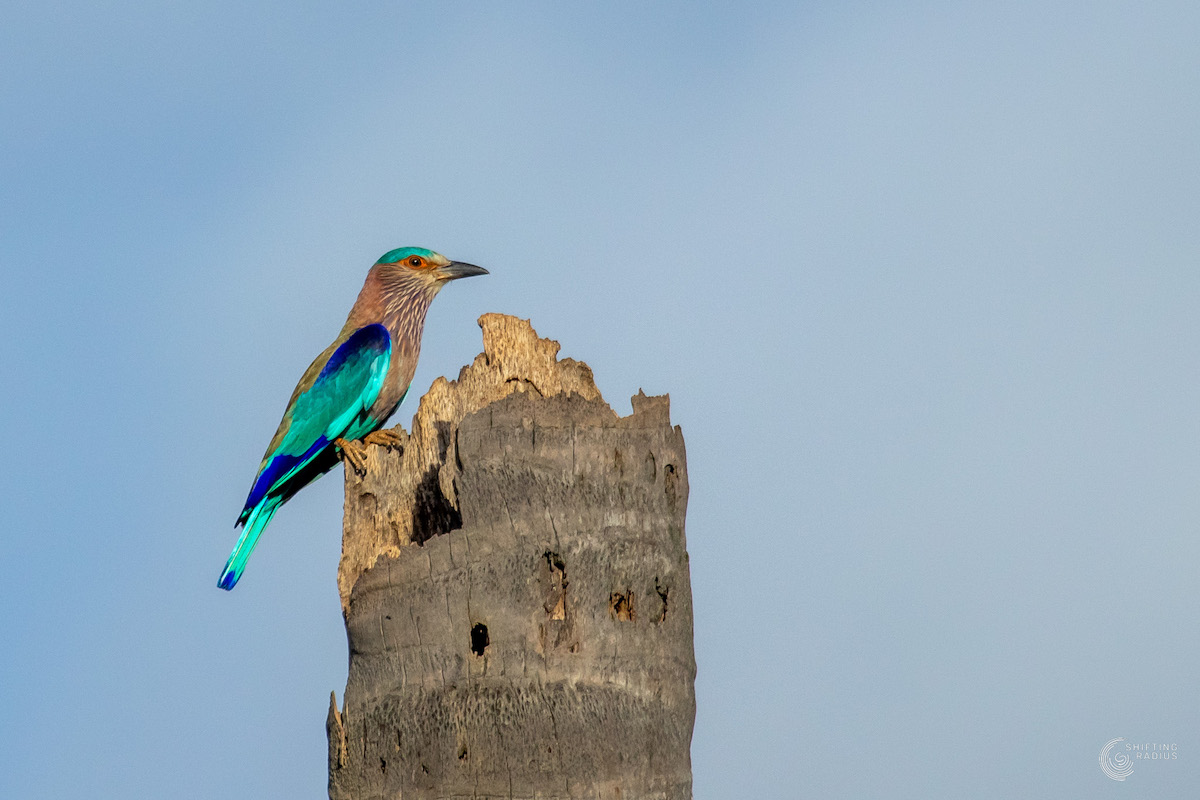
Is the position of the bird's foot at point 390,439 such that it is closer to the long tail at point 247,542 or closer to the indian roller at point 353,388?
the indian roller at point 353,388

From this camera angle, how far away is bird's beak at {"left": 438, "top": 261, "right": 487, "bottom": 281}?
883 centimetres

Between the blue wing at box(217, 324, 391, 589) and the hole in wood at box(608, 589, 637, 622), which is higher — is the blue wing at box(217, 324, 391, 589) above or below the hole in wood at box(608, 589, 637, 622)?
above

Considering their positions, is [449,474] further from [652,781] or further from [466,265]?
[466,265]

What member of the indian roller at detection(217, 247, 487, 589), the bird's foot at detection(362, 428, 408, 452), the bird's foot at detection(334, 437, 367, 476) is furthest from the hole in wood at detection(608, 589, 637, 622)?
the indian roller at detection(217, 247, 487, 589)

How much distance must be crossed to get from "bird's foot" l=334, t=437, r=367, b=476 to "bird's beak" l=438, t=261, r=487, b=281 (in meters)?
1.69

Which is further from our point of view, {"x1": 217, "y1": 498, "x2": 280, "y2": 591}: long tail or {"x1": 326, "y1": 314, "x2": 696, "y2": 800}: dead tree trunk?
{"x1": 217, "y1": 498, "x2": 280, "y2": 591}: long tail

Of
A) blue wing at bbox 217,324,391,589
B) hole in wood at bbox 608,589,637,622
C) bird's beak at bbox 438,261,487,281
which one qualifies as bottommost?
hole in wood at bbox 608,589,637,622

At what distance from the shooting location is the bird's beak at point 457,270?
8.83 m

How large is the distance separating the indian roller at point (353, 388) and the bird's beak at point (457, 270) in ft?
0.08

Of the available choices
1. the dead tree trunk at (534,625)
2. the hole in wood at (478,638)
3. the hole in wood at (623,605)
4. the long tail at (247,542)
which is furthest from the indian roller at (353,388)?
the hole in wood at (623,605)

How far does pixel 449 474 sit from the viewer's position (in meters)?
5.02

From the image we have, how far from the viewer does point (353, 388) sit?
304 inches

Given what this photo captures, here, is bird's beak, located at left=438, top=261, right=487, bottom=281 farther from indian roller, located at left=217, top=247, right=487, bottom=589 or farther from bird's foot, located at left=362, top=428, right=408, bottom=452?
bird's foot, located at left=362, top=428, right=408, bottom=452

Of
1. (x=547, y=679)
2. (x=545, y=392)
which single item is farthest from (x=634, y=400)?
(x=547, y=679)
